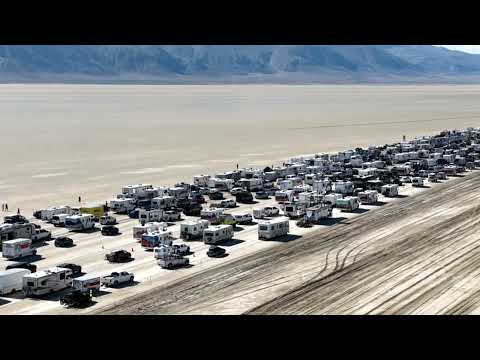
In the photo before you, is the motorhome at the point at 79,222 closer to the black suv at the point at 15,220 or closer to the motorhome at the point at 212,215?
the black suv at the point at 15,220

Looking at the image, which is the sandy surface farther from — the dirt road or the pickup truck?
the dirt road

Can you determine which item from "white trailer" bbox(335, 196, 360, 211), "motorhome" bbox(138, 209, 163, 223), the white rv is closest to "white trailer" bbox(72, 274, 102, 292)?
the white rv

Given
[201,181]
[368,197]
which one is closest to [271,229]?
[368,197]

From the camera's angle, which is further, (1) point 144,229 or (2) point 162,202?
(2) point 162,202

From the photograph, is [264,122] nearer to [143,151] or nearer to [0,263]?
[143,151]

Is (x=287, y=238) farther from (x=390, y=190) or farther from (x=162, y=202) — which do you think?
(x=390, y=190)
